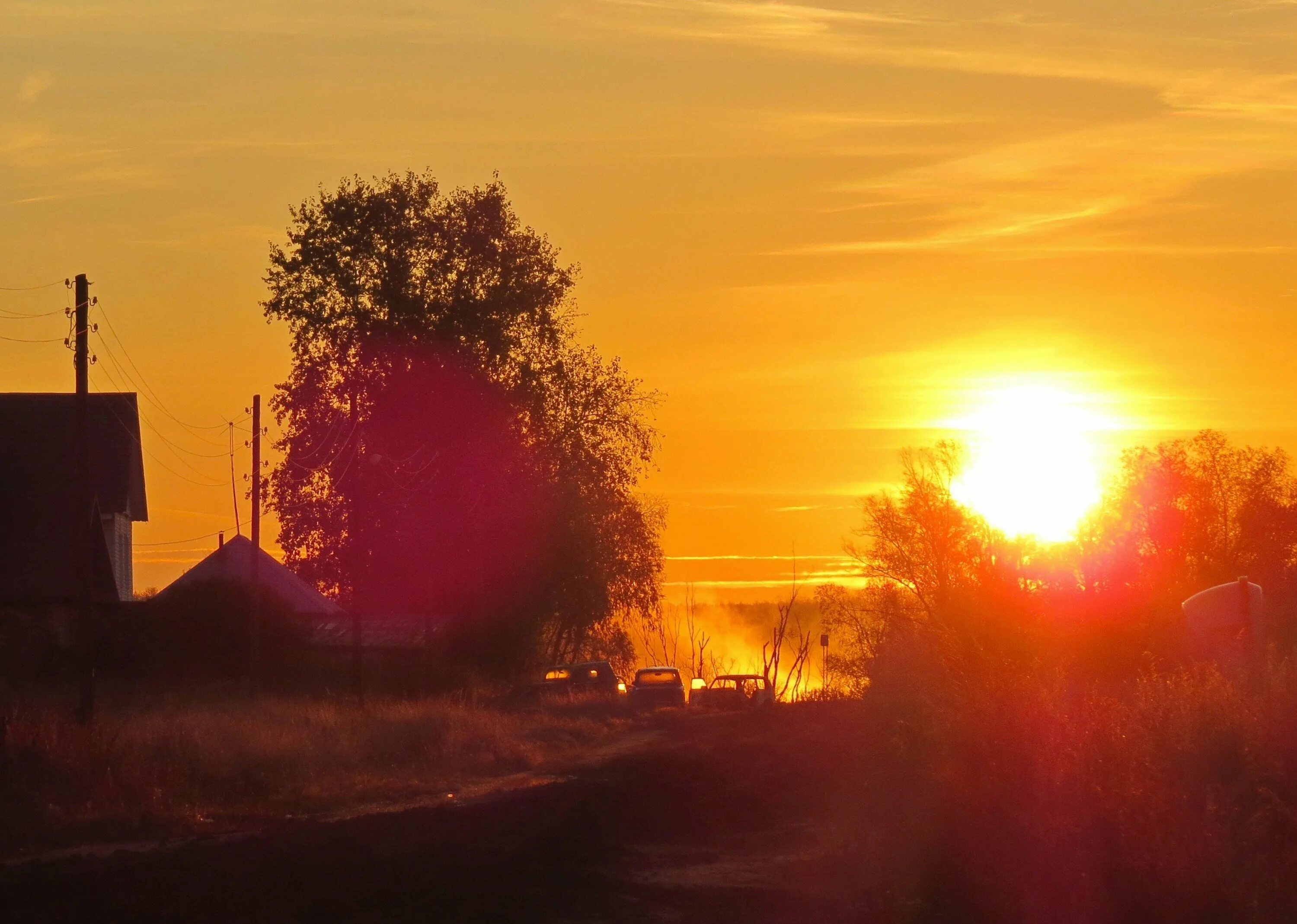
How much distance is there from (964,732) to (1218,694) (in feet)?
12.1

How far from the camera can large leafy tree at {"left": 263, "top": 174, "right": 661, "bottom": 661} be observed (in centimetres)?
4928

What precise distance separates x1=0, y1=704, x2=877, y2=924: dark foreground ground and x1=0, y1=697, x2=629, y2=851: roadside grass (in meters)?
2.09

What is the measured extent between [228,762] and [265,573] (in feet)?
138

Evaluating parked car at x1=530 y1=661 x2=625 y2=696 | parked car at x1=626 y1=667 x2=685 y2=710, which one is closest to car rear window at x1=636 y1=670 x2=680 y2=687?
parked car at x1=626 y1=667 x2=685 y2=710

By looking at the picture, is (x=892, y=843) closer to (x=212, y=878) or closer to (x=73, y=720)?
(x=212, y=878)

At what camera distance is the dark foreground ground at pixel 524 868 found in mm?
13398

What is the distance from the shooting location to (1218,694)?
45.4 feet

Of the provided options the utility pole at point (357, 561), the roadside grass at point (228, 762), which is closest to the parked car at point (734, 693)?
the roadside grass at point (228, 762)

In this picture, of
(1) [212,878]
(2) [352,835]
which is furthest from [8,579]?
(1) [212,878]

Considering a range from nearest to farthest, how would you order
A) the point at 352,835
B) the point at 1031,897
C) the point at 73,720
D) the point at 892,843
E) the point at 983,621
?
the point at 1031,897 → the point at 892,843 → the point at 352,835 → the point at 73,720 → the point at 983,621

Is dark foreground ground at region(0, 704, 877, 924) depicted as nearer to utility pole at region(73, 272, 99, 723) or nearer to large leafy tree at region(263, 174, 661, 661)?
utility pole at region(73, 272, 99, 723)

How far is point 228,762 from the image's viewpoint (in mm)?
23984

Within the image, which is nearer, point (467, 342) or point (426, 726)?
point (426, 726)

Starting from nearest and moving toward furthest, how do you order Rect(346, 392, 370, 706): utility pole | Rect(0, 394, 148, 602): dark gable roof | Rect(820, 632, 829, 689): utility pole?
Rect(0, 394, 148, 602): dark gable roof < Rect(346, 392, 370, 706): utility pole < Rect(820, 632, 829, 689): utility pole
